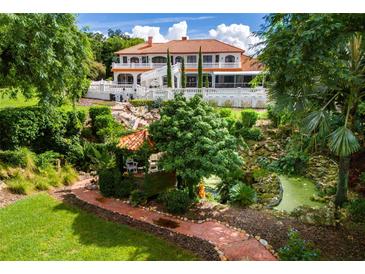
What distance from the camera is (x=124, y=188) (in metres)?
9.63

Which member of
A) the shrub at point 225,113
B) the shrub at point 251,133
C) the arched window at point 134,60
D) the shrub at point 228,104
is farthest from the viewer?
the arched window at point 134,60

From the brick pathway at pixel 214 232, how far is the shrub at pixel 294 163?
5961 millimetres

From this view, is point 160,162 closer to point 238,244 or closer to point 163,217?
point 163,217

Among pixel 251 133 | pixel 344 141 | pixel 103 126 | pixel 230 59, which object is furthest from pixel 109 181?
pixel 230 59

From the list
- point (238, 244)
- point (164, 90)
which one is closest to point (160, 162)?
point (238, 244)

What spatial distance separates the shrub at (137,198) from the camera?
361 inches

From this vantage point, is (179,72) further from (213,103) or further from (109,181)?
(109,181)

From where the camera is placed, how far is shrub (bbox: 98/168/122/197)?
973 centimetres

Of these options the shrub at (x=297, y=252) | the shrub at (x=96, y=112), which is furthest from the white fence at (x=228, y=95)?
the shrub at (x=297, y=252)

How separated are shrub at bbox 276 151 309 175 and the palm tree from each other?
401cm

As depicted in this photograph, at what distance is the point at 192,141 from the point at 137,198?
210cm

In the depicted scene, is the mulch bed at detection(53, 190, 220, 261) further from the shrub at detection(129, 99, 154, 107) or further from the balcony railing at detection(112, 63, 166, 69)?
the balcony railing at detection(112, 63, 166, 69)

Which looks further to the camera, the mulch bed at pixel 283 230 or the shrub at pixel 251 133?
the shrub at pixel 251 133

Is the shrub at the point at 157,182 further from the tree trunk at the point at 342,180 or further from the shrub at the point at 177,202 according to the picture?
the tree trunk at the point at 342,180
